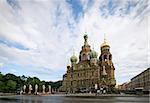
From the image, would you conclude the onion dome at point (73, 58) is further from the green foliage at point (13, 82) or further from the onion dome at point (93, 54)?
the green foliage at point (13, 82)

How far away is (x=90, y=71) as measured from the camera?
97.4m

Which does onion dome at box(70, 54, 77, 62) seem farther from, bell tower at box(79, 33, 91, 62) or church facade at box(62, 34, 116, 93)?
bell tower at box(79, 33, 91, 62)

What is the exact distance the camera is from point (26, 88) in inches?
4483

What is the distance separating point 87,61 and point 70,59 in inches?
505

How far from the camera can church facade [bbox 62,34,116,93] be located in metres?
93.2

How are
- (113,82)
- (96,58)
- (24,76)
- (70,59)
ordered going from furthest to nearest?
(24,76) < (70,59) < (96,58) < (113,82)

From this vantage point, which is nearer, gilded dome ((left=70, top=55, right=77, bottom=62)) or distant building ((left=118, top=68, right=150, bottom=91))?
distant building ((left=118, top=68, right=150, bottom=91))

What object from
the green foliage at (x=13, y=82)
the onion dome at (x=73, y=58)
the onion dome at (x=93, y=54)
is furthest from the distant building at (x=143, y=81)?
the green foliage at (x=13, y=82)

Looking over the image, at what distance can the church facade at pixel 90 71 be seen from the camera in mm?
93225

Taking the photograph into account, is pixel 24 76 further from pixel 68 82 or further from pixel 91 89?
pixel 91 89

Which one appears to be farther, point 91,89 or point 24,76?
point 24,76

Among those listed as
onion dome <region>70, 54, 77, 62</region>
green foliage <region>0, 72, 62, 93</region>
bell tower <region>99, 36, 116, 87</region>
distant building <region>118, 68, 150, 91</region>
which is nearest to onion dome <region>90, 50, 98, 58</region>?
bell tower <region>99, 36, 116, 87</region>

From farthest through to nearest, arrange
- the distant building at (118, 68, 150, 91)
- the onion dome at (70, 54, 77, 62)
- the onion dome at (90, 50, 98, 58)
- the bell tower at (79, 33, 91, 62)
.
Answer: the onion dome at (70, 54, 77, 62) → the bell tower at (79, 33, 91, 62) → the onion dome at (90, 50, 98, 58) → the distant building at (118, 68, 150, 91)

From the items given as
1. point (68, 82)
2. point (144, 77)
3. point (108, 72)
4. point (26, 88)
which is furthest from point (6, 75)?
point (144, 77)
